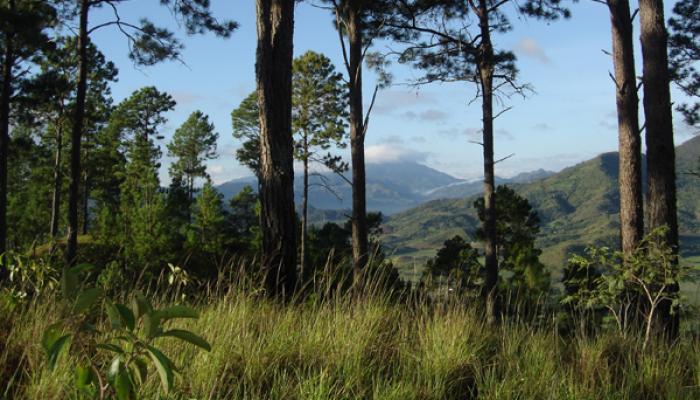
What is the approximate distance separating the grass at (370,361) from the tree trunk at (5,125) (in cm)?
1318

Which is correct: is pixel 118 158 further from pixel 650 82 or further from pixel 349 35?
pixel 650 82

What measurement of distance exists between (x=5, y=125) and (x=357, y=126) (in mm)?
10735

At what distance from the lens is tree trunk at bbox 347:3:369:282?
10508mm

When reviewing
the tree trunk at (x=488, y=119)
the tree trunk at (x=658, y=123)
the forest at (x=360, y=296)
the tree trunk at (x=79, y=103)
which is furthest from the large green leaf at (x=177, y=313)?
the tree trunk at (x=79, y=103)

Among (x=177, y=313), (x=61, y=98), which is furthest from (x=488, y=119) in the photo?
(x=61, y=98)

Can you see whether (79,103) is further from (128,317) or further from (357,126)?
(128,317)

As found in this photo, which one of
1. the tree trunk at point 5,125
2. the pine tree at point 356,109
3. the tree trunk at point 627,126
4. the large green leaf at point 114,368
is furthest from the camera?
the tree trunk at point 5,125

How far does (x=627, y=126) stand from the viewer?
24.6 feet

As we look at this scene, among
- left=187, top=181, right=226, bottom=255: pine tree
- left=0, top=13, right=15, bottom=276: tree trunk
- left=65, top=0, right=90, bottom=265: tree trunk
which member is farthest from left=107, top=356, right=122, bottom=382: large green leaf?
left=187, top=181, right=226, bottom=255: pine tree

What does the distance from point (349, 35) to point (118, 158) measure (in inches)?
1149

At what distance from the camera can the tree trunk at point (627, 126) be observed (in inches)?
288

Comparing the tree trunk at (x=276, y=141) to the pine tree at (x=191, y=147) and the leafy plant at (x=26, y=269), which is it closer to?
the leafy plant at (x=26, y=269)

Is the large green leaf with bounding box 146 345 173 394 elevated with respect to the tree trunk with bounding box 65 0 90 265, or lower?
lower

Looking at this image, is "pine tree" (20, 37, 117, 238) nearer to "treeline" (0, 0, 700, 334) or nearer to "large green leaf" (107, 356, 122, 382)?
"treeline" (0, 0, 700, 334)
